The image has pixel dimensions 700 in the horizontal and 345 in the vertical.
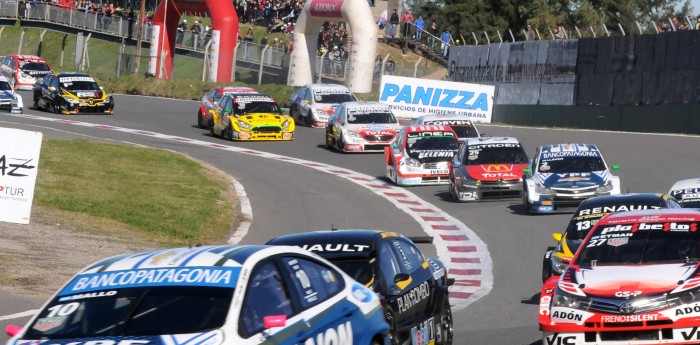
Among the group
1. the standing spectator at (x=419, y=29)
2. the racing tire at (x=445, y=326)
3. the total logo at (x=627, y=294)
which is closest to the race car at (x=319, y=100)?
the standing spectator at (x=419, y=29)

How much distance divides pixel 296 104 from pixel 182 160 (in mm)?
11828

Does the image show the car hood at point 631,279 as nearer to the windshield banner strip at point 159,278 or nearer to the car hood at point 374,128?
the windshield banner strip at point 159,278

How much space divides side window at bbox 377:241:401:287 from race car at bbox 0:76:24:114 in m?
37.7

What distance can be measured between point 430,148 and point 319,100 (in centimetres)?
1307

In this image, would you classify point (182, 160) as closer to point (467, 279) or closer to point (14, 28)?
point (467, 279)

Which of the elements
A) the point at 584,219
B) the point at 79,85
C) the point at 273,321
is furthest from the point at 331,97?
the point at 273,321

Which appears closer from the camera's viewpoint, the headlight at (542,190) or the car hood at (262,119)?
the headlight at (542,190)

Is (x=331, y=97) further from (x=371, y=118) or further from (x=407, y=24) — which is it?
(x=407, y=24)

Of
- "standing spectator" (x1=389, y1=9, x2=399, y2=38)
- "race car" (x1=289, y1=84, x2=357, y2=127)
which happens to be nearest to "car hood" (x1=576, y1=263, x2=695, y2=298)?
"race car" (x1=289, y1=84, x2=357, y2=127)

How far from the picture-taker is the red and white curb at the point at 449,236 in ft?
59.6

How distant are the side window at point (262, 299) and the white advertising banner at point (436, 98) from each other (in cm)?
3541

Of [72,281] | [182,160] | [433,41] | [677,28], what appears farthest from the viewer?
[433,41]

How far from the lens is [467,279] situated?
1894 centimetres

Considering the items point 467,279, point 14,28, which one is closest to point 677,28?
point 467,279
